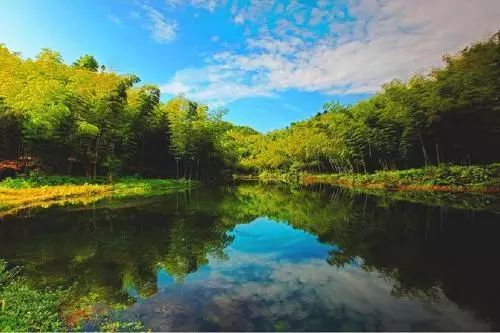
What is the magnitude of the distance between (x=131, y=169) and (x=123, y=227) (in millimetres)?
25888

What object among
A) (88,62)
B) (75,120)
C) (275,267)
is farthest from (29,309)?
(88,62)

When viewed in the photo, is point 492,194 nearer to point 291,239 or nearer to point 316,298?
point 291,239

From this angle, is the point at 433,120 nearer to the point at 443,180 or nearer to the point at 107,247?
the point at 443,180

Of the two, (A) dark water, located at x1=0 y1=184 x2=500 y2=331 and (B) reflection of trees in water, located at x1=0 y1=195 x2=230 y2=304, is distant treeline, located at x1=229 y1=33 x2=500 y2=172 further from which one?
(B) reflection of trees in water, located at x1=0 y1=195 x2=230 y2=304

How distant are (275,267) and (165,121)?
3649 centimetres

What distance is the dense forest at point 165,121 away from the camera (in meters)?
27.1

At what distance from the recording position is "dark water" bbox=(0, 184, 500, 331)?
6285mm

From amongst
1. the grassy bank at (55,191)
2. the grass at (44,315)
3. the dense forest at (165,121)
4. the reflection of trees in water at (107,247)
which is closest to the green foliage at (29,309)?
the grass at (44,315)

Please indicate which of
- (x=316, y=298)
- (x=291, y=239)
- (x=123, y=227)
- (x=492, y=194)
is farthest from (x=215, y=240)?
(x=492, y=194)

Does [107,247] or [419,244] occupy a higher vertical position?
[419,244]

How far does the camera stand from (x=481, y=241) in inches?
445

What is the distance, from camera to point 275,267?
9742 mm

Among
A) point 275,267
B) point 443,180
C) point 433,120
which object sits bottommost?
point 275,267

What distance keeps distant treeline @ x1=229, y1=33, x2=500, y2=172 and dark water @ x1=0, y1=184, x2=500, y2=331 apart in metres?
18.5
